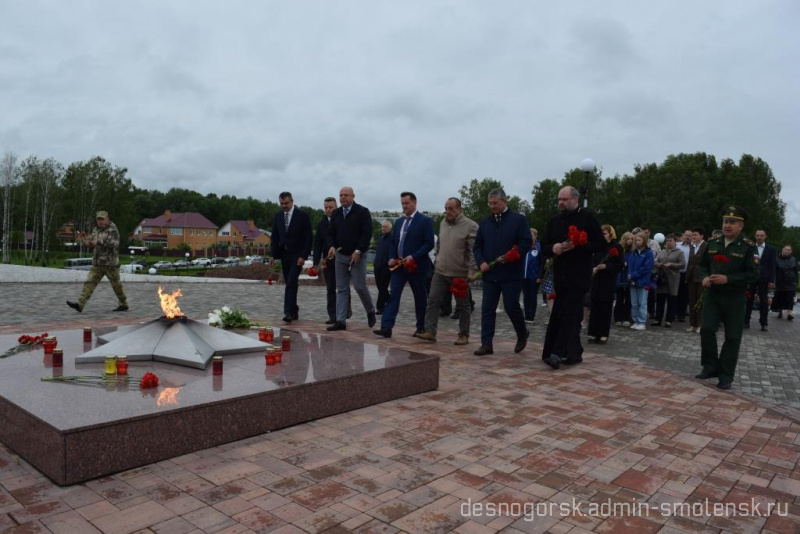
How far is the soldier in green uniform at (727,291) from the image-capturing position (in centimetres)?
565

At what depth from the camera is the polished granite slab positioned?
298cm

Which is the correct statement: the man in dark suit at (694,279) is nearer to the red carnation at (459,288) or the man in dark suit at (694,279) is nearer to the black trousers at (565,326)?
Result: the black trousers at (565,326)

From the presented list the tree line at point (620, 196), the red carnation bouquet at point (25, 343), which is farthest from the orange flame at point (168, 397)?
the tree line at point (620, 196)

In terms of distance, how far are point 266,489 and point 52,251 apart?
221 ft

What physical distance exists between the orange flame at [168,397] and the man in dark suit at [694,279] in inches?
366

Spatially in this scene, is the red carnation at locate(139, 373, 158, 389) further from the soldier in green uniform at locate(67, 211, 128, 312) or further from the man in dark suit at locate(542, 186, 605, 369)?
the soldier in green uniform at locate(67, 211, 128, 312)

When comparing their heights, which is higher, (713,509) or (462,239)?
(462,239)

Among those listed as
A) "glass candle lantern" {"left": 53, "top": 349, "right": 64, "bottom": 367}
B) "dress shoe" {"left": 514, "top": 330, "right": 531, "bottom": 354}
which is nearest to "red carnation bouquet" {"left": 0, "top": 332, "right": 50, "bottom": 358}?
"glass candle lantern" {"left": 53, "top": 349, "right": 64, "bottom": 367}

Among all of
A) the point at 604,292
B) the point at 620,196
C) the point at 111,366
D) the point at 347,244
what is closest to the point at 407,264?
the point at 347,244

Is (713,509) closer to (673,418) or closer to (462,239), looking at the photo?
(673,418)

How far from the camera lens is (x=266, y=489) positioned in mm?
2918

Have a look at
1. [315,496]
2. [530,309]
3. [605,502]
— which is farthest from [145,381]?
[530,309]

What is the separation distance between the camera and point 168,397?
3531 mm

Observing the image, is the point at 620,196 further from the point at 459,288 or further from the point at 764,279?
the point at 459,288
